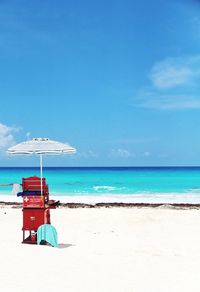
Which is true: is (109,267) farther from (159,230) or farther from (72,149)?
(159,230)

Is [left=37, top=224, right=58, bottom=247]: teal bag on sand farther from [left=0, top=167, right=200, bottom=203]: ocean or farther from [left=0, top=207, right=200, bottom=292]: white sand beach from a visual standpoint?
[left=0, top=167, right=200, bottom=203]: ocean

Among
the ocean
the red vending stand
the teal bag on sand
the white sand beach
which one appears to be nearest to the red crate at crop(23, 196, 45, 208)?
the red vending stand

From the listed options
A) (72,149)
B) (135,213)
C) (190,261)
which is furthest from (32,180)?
(135,213)

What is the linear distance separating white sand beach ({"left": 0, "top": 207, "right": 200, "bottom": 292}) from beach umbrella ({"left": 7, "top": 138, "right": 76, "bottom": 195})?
1.72m

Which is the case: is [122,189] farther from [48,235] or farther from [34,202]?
[48,235]

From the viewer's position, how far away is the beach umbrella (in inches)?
301

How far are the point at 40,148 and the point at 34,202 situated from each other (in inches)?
39.0

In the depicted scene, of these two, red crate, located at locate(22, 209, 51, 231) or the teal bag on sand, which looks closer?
the teal bag on sand

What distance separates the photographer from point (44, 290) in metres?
4.32

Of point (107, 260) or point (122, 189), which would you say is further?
point (122, 189)

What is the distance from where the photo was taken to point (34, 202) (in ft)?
24.3

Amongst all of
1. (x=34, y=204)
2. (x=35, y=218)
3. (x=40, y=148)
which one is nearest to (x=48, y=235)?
(x=35, y=218)

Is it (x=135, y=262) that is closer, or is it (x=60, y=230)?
(x=135, y=262)

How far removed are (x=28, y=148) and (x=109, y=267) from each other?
3.12 metres
